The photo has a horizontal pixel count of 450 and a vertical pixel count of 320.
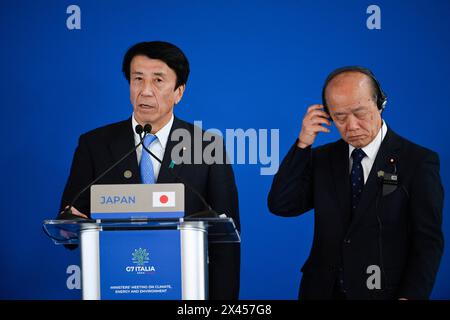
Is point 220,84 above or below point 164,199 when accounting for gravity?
above

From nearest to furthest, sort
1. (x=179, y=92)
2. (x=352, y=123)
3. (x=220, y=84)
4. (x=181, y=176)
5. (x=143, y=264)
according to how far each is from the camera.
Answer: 1. (x=143, y=264)
2. (x=352, y=123)
3. (x=181, y=176)
4. (x=179, y=92)
5. (x=220, y=84)

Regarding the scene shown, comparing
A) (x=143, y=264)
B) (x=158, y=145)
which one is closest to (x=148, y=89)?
(x=158, y=145)

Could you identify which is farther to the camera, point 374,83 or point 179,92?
point 179,92

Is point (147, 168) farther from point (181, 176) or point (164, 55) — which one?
point (164, 55)

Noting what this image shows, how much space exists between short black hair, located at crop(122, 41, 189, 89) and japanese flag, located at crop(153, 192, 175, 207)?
4.91 feet

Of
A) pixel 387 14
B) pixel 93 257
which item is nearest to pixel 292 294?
pixel 387 14

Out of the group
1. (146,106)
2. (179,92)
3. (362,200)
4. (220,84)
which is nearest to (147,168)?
(146,106)

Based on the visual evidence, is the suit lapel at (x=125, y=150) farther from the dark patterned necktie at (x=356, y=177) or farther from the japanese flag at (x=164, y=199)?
the dark patterned necktie at (x=356, y=177)

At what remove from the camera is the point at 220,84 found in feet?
15.6

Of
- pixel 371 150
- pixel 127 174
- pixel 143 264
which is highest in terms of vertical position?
pixel 371 150

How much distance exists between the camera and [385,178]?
3629 millimetres

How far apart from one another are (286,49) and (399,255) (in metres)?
1.65

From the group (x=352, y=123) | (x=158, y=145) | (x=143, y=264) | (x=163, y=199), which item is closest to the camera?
(x=143, y=264)

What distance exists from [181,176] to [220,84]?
0.98m
